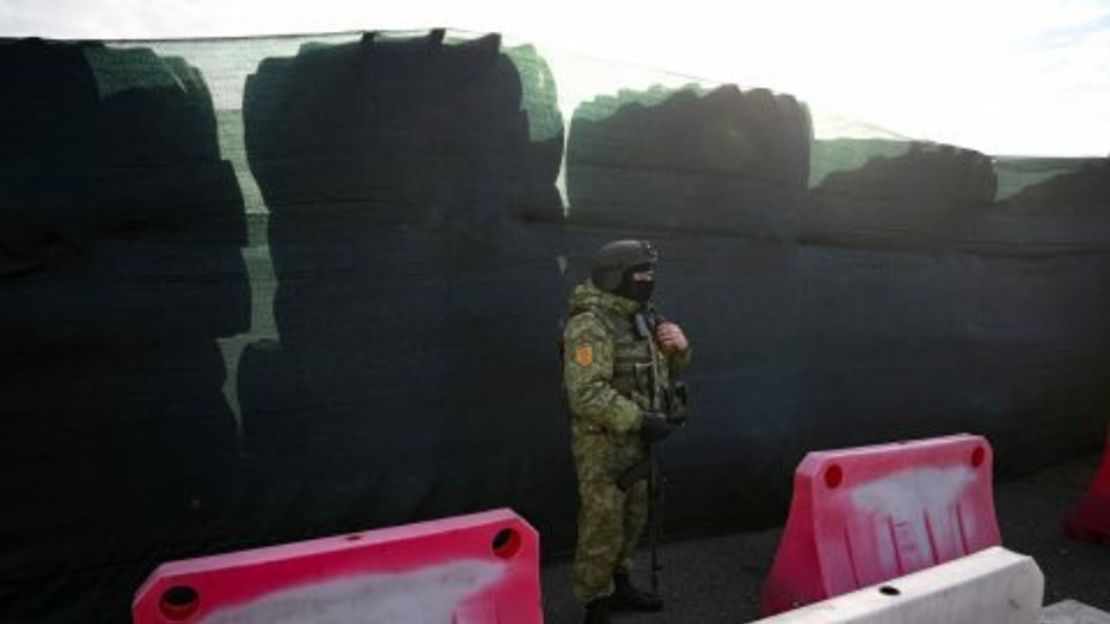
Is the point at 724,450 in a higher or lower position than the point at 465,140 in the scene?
lower

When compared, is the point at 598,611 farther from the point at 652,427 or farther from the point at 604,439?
the point at 652,427

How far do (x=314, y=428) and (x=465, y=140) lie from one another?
5.28 ft

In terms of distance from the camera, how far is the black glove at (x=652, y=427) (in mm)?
3514

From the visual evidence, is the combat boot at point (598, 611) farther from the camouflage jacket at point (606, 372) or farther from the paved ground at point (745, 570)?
the camouflage jacket at point (606, 372)

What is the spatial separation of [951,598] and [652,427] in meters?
1.28

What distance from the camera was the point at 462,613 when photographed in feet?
9.32

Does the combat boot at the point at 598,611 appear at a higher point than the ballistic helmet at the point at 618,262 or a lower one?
lower

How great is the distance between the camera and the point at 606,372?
3547 mm

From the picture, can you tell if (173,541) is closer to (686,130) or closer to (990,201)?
(686,130)

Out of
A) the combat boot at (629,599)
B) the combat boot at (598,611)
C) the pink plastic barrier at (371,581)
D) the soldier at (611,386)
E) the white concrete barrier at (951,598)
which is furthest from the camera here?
the combat boot at (629,599)

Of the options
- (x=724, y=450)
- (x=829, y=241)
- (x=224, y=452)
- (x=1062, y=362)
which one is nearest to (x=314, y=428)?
(x=224, y=452)

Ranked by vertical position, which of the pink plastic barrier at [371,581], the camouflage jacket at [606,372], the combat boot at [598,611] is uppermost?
the camouflage jacket at [606,372]

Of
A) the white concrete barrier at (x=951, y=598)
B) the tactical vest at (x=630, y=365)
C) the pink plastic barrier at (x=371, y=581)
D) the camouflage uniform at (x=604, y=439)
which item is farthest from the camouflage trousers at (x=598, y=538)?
the white concrete barrier at (x=951, y=598)

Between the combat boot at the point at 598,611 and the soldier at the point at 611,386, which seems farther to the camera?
the combat boot at the point at 598,611
